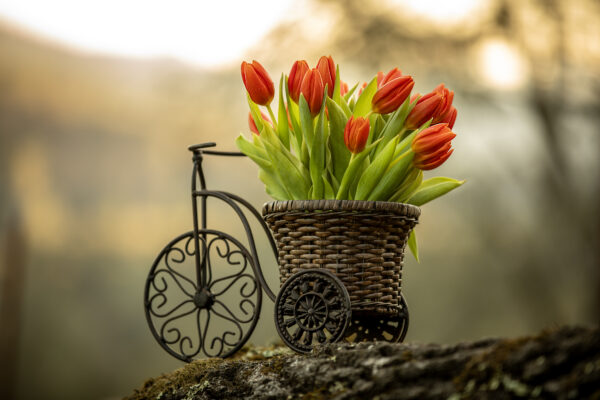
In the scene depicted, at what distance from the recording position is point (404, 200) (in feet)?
4.60

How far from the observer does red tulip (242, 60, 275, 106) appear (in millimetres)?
1396

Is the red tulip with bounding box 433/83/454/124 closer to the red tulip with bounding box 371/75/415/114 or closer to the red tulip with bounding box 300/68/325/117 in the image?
the red tulip with bounding box 371/75/415/114

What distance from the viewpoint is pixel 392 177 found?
4.32 feet

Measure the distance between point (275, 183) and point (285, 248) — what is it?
17cm

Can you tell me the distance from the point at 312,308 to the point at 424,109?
52 cm

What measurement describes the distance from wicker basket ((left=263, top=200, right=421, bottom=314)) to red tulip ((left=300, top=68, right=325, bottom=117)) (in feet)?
0.74

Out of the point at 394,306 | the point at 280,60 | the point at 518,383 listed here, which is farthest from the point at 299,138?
the point at 280,60

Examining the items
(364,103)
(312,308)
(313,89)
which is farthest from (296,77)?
(312,308)

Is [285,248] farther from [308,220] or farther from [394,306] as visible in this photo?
[394,306]

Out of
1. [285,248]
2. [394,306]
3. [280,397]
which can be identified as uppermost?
[285,248]

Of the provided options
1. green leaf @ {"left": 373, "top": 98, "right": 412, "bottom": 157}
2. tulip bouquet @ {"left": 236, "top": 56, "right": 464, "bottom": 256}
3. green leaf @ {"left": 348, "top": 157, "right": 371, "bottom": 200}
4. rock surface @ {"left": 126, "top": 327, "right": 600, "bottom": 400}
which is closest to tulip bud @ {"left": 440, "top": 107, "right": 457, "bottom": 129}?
tulip bouquet @ {"left": 236, "top": 56, "right": 464, "bottom": 256}

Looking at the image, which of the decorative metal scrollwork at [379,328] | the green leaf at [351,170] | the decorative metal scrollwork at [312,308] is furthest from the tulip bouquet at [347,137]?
the decorative metal scrollwork at [379,328]

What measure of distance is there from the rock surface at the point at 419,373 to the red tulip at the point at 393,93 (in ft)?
1.74

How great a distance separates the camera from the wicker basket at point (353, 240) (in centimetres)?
128
